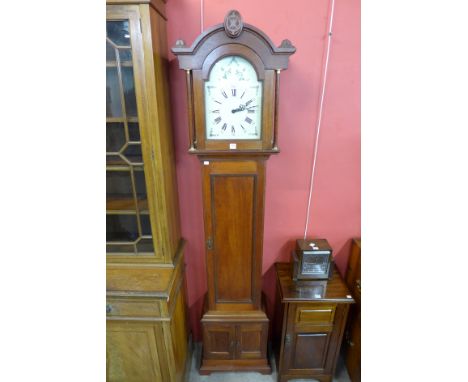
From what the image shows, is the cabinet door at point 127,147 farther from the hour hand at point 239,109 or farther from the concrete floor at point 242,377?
the concrete floor at point 242,377

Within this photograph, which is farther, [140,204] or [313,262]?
[313,262]

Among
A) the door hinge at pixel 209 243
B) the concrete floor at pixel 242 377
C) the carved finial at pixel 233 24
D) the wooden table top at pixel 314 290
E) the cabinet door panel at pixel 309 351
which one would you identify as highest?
the carved finial at pixel 233 24

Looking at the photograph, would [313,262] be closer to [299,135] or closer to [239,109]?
[299,135]

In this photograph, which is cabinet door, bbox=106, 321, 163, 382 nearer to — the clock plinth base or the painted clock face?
the clock plinth base

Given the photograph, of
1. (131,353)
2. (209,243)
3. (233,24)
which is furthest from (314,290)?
(233,24)

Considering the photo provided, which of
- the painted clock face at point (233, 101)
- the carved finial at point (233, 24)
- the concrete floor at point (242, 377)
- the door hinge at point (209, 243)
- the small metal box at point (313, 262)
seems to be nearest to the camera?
the carved finial at point (233, 24)

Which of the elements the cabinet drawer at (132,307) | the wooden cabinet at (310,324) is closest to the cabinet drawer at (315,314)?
the wooden cabinet at (310,324)

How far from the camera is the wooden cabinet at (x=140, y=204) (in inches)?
44.1

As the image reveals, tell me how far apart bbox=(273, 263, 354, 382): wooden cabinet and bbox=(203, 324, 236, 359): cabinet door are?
323mm

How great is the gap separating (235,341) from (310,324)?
1.65 feet

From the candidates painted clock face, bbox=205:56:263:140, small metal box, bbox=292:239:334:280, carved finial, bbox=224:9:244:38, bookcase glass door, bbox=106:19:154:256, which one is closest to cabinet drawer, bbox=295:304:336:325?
small metal box, bbox=292:239:334:280

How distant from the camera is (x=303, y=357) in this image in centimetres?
163

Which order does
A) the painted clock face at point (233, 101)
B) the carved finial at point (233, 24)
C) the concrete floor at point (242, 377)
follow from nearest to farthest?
the carved finial at point (233, 24)
the painted clock face at point (233, 101)
the concrete floor at point (242, 377)

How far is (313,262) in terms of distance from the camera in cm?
Result: 156
